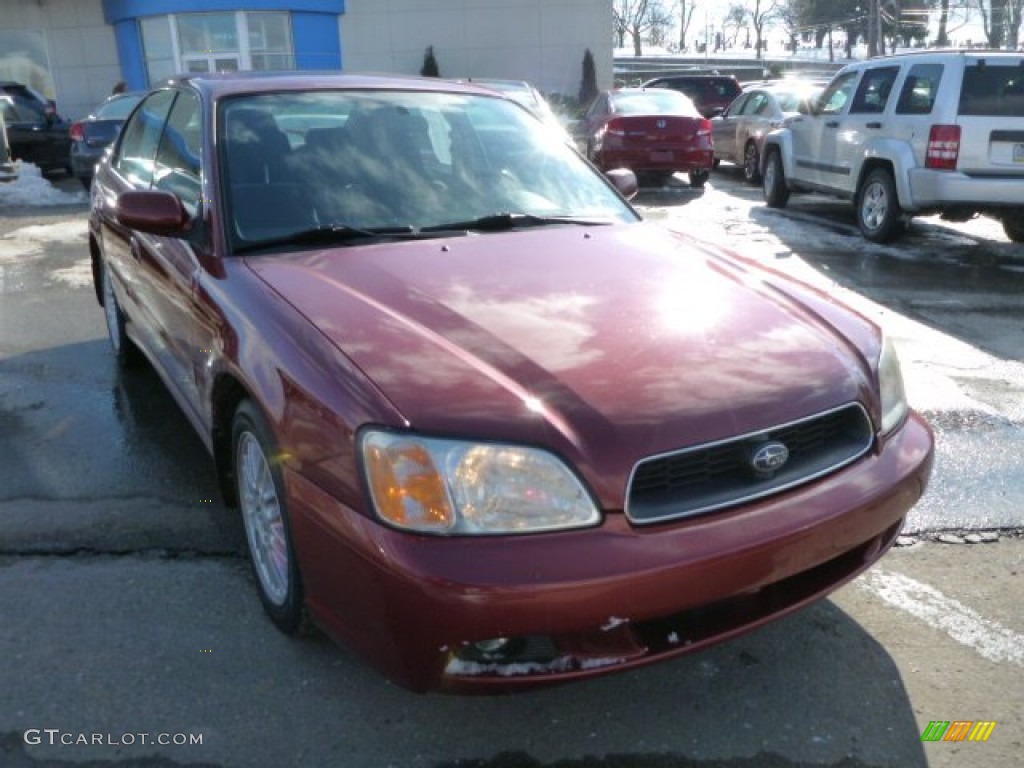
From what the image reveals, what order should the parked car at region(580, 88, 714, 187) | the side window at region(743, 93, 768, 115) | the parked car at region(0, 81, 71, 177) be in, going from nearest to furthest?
the parked car at region(580, 88, 714, 187) < the side window at region(743, 93, 768, 115) < the parked car at region(0, 81, 71, 177)

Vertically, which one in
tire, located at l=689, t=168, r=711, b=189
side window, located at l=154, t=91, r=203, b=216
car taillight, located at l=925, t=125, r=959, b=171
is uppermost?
side window, located at l=154, t=91, r=203, b=216

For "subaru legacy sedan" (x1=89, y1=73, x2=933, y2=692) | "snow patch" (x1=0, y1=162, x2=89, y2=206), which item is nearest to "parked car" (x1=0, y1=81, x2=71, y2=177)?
"snow patch" (x1=0, y1=162, x2=89, y2=206)

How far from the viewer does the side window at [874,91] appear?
914 centimetres

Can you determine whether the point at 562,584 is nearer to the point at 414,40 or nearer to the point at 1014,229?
the point at 1014,229

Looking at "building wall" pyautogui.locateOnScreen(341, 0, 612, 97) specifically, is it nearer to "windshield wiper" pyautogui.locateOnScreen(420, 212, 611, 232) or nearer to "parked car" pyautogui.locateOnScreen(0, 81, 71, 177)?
"parked car" pyautogui.locateOnScreen(0, 81, 71, 177)

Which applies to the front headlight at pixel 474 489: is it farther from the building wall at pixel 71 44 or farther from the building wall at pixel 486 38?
the building wall at pixel 71 44

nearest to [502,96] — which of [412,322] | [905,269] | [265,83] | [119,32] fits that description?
[265,83]

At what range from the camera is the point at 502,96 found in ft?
13.7

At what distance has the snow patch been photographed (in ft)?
43.0

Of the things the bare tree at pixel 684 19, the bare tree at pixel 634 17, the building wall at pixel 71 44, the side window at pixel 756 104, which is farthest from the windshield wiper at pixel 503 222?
the bare tree at pixel 684 19

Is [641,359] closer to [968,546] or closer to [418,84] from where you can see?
[968,546]

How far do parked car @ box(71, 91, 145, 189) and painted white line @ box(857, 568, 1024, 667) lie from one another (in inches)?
443

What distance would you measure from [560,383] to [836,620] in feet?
4.44

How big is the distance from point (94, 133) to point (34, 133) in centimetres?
463
